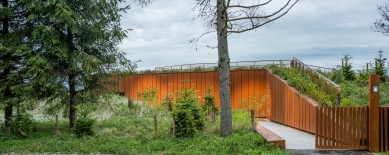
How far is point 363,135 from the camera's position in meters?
6.77

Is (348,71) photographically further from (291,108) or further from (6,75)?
(6,75)

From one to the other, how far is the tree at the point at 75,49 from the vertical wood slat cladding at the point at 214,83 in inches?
136

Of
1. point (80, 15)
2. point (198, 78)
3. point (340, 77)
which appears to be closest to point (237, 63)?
point (198, 78)

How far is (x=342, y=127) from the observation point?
6695 millimetres

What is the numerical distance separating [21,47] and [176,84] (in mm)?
10158

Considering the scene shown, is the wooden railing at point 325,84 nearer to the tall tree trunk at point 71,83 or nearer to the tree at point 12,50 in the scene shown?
the tall tree trunk at point 71,83

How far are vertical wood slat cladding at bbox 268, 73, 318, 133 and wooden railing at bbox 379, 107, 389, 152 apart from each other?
5.55ft

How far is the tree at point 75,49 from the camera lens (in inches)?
363

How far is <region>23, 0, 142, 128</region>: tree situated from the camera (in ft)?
30.2

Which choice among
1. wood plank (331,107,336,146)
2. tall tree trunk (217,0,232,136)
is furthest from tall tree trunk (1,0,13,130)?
wood plank (331,107,336,146)

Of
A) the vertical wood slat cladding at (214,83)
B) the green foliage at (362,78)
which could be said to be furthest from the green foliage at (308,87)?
the green foliage at (362,78)

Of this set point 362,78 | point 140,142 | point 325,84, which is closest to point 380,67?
point 362,78

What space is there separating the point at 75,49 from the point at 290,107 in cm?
762

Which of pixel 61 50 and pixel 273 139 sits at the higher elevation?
pixel 61 50
